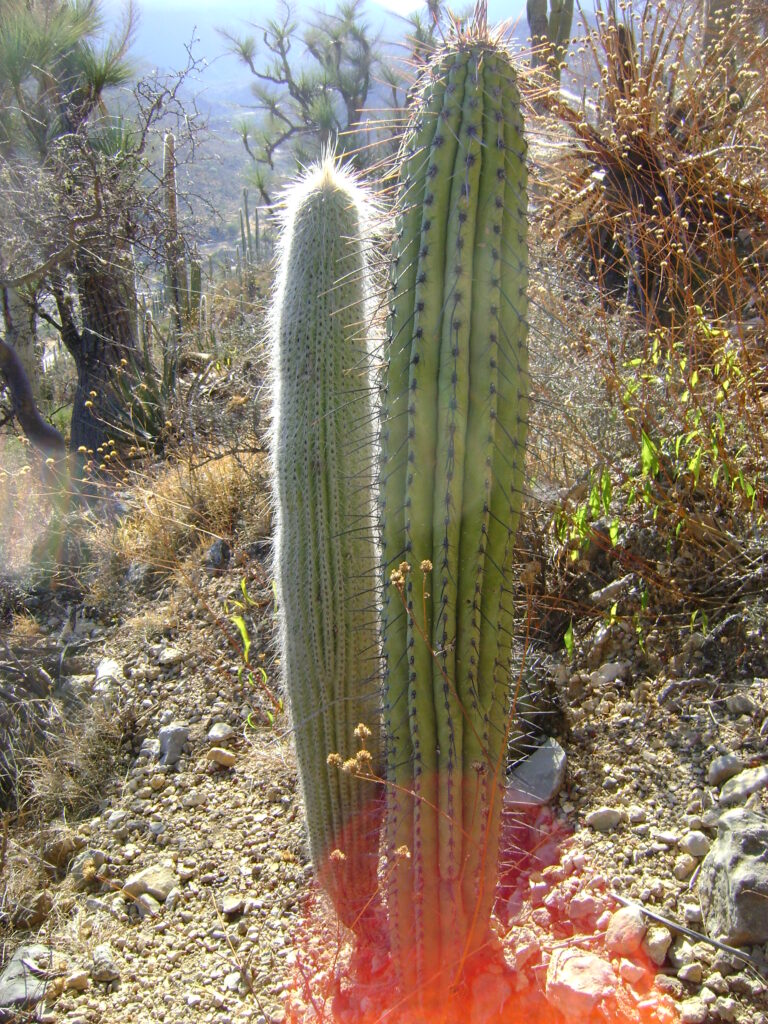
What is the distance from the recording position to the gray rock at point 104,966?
7.45 feet

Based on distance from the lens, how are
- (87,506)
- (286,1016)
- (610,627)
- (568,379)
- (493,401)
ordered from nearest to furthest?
(493,401), (286,1016), (610,627), (568,379), (87,506)

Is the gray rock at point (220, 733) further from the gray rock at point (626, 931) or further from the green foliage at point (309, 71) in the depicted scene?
the green foliage at point (309, 71)

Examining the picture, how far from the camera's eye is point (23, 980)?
2.28m

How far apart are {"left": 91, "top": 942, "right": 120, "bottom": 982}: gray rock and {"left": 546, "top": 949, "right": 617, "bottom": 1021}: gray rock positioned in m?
1.22

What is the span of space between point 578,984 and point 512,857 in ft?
1.87

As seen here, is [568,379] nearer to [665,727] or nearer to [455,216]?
[665,727]

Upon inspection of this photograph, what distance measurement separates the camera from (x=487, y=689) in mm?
1781

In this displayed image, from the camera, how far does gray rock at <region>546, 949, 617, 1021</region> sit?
1699mm

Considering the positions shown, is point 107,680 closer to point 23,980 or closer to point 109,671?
point 109,671

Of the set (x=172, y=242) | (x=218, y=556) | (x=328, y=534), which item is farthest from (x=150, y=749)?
(x=172, y=242)

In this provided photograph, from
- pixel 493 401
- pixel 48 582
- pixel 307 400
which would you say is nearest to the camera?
pixel 493 401

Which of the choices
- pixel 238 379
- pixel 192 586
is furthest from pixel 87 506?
pixel 192 586

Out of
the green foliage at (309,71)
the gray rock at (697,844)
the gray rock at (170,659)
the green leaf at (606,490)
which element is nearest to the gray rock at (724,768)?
the gray rock at (697,844)

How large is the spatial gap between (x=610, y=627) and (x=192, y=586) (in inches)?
73.1
